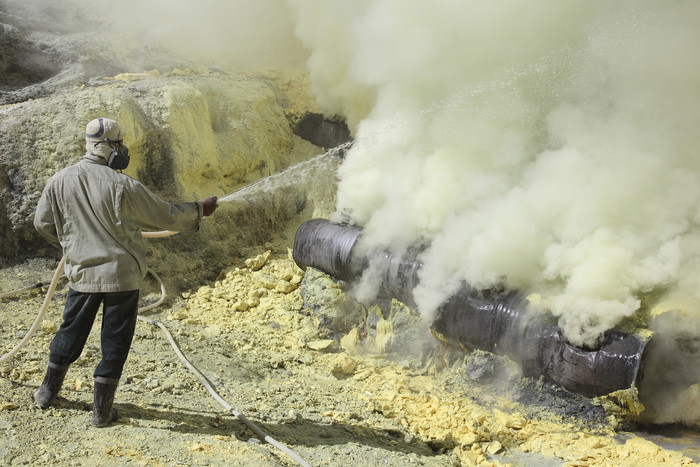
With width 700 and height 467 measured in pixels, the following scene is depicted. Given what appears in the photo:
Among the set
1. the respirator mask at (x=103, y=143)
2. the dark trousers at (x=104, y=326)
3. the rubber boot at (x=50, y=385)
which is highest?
the respirator mask at (x=103, y=143)

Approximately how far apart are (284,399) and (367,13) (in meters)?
4.39

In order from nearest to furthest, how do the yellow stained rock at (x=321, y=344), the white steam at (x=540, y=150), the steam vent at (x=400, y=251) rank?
the steam vent at (x=400, y=251) → the white steam at (x=540, y=150) → the yellow stained rock at (x=321, y=344)

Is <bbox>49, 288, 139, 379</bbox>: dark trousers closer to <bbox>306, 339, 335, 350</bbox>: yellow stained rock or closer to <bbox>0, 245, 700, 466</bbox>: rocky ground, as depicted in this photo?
<bbox>0, 245, 700, 466</bbox>: rocky ground

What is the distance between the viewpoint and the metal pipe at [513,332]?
11.1 feet

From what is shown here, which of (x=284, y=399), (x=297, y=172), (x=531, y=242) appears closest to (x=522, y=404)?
(x=531, y=242)

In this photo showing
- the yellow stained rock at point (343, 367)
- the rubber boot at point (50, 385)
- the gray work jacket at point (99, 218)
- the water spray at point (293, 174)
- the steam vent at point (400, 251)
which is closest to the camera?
the gray work jacket at point (99, 218)

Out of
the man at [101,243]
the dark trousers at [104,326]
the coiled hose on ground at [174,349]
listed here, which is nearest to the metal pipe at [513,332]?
the coiled hose on ground at [174,349]

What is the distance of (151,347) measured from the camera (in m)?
4.30

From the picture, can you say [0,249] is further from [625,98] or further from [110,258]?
[625,98]

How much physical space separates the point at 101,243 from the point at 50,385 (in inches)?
34.2

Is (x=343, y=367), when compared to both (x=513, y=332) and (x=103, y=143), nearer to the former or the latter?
(x=513, y=332)

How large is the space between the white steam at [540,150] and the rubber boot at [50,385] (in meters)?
2.64

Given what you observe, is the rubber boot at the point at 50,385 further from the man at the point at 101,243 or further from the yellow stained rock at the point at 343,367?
the yellow stained rock at the point at 343,367

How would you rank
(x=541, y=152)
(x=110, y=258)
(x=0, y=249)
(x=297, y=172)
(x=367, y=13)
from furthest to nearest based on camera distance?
(x=297, y=172), (x=367, y=13), (x=0, y=249), (x=541, y=152), (x=110, y=258)
